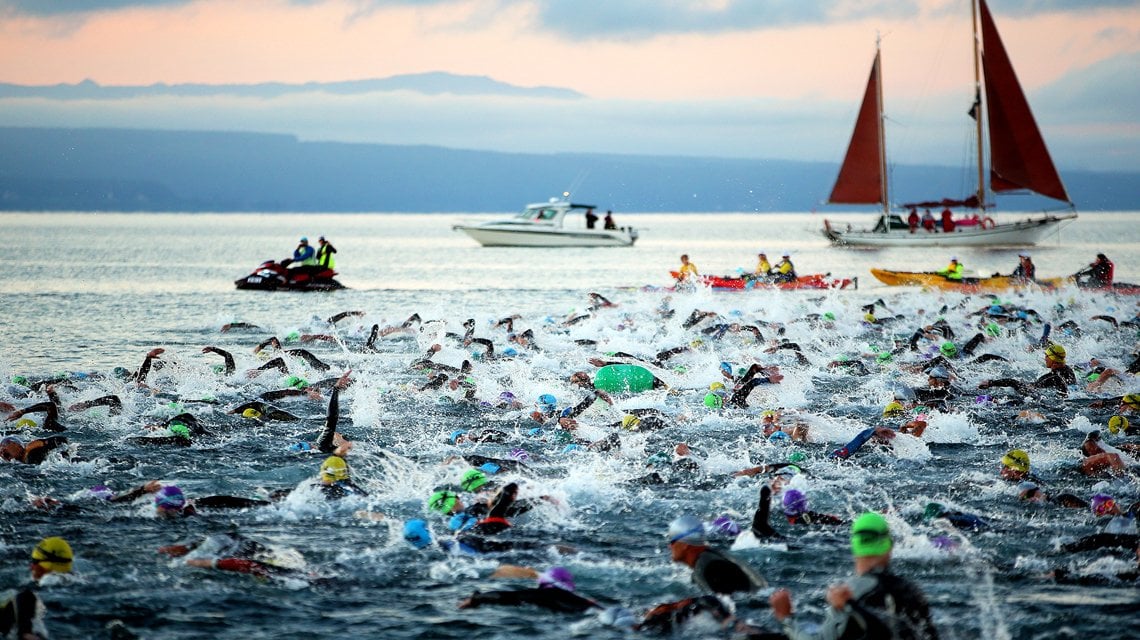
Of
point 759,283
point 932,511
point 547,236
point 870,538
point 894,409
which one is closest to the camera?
point 870,538

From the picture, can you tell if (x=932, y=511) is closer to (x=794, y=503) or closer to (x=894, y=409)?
(x=794, y=503)

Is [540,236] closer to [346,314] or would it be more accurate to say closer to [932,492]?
[346,314]

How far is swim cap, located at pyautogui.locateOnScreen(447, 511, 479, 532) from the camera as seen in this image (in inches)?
371

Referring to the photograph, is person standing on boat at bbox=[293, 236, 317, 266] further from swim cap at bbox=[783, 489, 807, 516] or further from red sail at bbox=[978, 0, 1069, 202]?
red sail at bbox=[978, 0, 1069, 202]

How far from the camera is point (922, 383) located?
58.0ft

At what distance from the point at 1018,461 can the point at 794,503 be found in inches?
113

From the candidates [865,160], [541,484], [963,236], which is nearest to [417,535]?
[541,484]

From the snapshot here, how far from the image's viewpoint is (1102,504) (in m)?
9.98

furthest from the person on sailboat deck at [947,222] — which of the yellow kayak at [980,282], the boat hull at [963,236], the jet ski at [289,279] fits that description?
the jet ski at [289,279]

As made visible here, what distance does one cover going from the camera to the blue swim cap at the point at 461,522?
9.43 m

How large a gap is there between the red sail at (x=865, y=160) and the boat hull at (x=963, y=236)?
20.3 ft

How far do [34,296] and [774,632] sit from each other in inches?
1511

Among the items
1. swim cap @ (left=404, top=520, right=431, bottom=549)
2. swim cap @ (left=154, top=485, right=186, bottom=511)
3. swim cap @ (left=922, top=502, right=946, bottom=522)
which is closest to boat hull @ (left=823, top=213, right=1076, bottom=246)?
swim cap @ (left=922, top=502, right=946, bottom=522)

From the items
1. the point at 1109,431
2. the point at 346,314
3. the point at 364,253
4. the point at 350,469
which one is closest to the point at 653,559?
the point at 350,469
